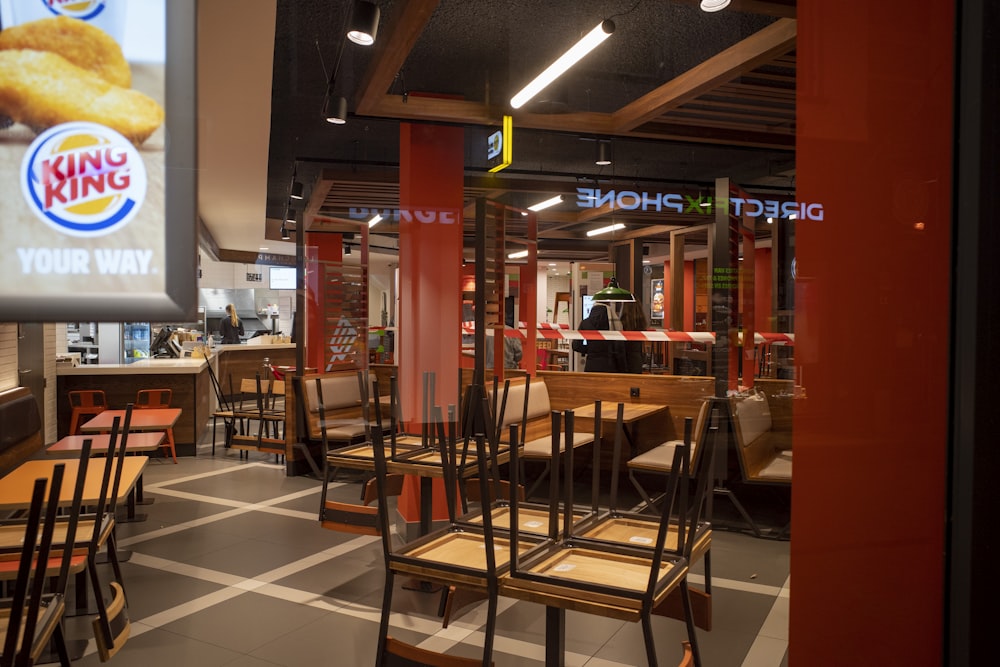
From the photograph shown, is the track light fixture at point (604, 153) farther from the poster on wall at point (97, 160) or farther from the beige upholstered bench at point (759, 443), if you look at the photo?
the poster on wall at point (97, 160)

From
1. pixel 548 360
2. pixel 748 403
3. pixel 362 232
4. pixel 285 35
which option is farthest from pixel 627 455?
pixel 285 35

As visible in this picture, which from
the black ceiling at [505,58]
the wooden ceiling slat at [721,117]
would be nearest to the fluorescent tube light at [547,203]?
the black ceiling at [505,58]

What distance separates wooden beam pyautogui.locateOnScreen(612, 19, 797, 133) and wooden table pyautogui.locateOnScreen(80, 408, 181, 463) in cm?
284

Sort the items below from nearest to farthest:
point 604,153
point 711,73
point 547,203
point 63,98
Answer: point 63,98 → point 711,73 → point 604,153 → point 547,203

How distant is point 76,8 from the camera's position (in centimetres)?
84

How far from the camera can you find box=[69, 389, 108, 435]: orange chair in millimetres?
1983

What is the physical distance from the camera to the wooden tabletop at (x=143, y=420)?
2.32m

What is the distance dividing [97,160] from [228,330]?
70 centimetres

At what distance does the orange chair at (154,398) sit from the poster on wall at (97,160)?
159 cm

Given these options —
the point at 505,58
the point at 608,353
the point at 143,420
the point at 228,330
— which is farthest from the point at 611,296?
the point at 228,330

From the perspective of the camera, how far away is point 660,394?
18.4 ft

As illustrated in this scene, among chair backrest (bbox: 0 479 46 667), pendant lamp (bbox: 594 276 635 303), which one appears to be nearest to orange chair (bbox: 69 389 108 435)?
chair backrest (bbox: 0 479 46 667)

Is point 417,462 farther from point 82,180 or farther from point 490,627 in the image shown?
point 82,180

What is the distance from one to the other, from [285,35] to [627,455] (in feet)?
13.2
